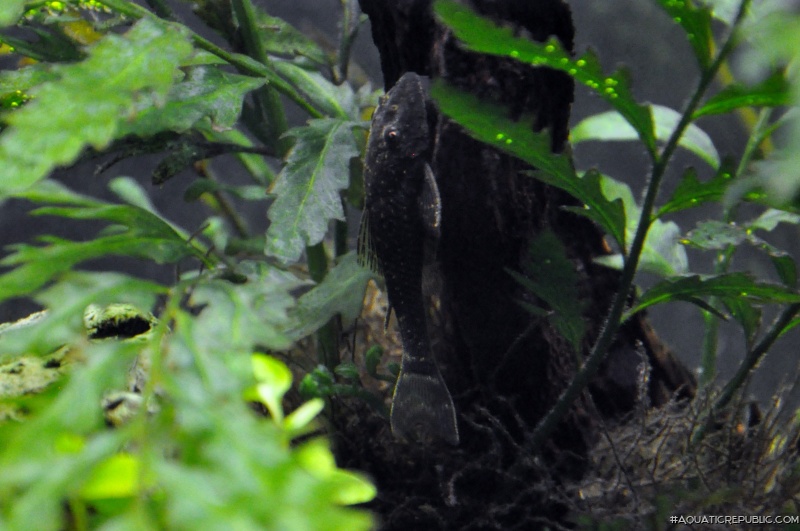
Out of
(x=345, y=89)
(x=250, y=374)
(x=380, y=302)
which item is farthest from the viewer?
(x=380, y=302)

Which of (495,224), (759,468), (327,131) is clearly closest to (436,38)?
(327,131)

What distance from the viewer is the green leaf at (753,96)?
0.90 meters

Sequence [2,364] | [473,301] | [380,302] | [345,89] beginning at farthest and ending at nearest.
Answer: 1. [380,302]
2. [345,89]
3. [473,301]
4. [2,364]

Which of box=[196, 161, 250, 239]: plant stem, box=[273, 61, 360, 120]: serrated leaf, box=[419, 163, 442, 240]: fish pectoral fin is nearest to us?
box=[419, 163, 442, 240]: fish pectoral fin

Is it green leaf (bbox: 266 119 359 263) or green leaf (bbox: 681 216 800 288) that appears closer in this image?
green leaf (bbox: 681 216 800 288)

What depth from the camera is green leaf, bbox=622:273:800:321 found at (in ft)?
3.72

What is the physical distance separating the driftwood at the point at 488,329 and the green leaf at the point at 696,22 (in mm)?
465

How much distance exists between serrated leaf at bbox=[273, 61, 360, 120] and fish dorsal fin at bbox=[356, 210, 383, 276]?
1.23ft

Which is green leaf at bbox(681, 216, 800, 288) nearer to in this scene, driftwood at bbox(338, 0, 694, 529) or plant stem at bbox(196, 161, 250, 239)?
driftwood at bbox(338, 0, 694, 529)

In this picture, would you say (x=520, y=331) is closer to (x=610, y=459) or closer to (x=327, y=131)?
(x=610, y=459)

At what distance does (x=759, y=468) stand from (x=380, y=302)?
135 cm

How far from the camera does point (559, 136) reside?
5.18ft

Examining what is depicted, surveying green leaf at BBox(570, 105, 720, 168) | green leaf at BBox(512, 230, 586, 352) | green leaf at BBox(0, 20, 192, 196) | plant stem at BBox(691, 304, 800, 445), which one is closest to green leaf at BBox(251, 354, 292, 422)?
green leaf at BBox(0, 20, 192, 196)

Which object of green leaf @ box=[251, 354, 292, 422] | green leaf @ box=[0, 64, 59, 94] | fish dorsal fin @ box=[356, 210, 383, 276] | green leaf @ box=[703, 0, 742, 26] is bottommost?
fish dorsal fin @ box=[356, 210, 383, 276]
